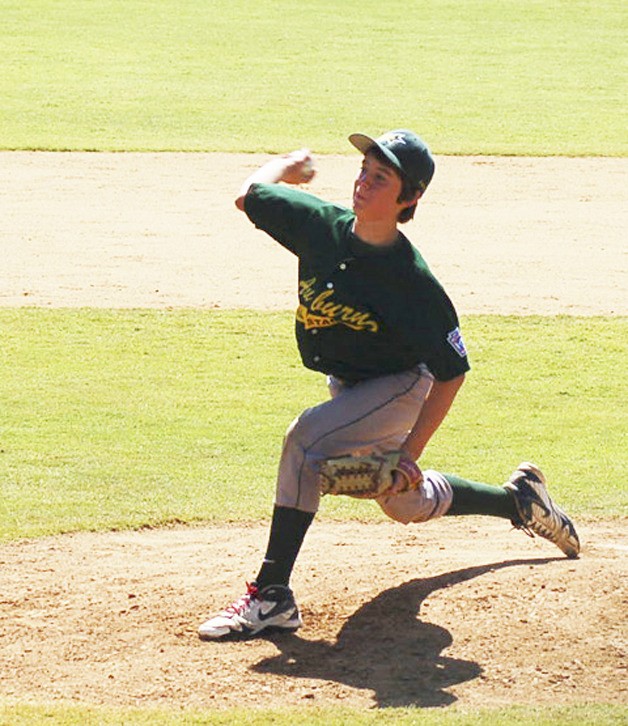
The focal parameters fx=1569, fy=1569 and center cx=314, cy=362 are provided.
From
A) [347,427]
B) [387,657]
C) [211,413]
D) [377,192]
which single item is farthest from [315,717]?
[211,413]

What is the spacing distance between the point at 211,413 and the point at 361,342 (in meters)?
3.65

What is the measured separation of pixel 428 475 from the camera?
5844mm

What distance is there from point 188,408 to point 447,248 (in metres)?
5.30

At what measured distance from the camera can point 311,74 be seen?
2256 centimetres

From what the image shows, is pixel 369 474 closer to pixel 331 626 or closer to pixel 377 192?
pixel 331 626

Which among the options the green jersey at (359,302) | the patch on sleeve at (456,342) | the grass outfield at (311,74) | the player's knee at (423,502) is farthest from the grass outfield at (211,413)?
the grass outfield at (311,74)

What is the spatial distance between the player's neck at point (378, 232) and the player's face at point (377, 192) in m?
0.02

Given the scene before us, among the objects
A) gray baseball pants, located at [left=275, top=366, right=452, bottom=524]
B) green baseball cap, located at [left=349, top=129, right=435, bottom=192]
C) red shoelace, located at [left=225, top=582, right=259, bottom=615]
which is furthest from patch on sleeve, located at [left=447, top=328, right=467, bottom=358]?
red shoelace, located at [left=225, top=582, right=259, bottom=615]

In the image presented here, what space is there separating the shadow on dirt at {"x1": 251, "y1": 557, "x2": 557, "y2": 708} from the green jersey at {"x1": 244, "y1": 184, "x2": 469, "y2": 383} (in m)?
0.83

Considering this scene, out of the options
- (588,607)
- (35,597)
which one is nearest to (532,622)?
(588,607)

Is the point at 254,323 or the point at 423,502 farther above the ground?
the point at 423,502

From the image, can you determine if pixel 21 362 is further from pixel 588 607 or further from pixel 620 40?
pixel 620 40

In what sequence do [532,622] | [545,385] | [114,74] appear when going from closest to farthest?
[532,622] < [545,385] < [114,74]

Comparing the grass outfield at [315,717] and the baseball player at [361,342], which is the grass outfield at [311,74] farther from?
the grass outfield at [315,717]
